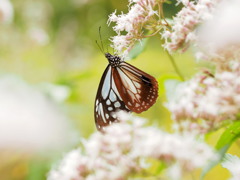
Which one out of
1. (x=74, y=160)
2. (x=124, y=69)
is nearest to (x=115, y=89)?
(x=124, y=69)

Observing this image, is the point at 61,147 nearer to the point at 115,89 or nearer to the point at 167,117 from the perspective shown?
the point at 115,89

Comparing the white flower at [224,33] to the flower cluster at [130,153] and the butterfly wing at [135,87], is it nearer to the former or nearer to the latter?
the flower cluster at [130,153]

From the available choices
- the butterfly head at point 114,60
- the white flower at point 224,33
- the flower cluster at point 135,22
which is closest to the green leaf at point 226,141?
the white flower at point 224,33

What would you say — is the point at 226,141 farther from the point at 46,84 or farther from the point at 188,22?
the point at 46,84

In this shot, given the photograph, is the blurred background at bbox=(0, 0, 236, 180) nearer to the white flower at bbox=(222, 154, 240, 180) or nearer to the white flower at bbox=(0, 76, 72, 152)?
the white flower at bbox=(0, 76, 72, 152)

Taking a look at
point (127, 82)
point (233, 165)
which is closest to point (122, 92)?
point (127, 82)

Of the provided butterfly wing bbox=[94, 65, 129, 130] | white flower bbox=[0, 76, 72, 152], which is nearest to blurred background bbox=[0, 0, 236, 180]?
white flower bbox=[0, 76, 72, 152]
